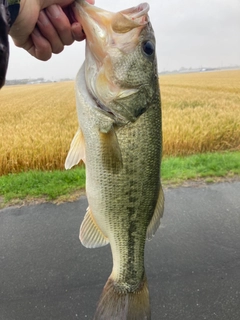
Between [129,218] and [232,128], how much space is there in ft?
23.2

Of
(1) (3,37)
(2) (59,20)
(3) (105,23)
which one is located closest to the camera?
(1) (3,37)

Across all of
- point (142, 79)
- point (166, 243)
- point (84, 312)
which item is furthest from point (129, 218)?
point (166, 243)

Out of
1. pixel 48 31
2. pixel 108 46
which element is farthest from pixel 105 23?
pixel 48 31

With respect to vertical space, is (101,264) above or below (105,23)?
below

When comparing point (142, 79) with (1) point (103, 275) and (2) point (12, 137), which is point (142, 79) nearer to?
(1) point (103, 275)

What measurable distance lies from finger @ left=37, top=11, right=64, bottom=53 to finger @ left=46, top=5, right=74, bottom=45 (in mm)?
33

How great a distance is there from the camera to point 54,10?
171 cm

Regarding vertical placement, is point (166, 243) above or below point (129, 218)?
below

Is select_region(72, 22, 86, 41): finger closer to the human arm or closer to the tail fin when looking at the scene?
the human arm

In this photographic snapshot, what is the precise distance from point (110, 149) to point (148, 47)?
1.92 ft

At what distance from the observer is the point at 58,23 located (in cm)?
175

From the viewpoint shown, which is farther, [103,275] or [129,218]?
[103,275]

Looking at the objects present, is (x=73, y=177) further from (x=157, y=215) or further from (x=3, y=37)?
(x=3, y=37)

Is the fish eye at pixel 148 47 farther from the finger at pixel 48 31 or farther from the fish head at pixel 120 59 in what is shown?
the finger at pixel 48 31
